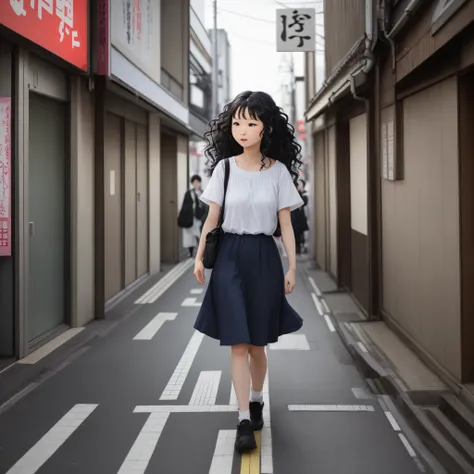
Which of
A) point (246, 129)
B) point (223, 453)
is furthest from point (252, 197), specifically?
point (223, 453)

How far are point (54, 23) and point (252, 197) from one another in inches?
143

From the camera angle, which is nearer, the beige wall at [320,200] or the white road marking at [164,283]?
the white road marking at [164,283]

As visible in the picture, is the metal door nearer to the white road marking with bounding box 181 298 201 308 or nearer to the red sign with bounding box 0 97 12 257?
the red sign with bounding box 0 97 12 257

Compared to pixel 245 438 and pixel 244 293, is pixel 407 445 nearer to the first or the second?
pixel 245 438

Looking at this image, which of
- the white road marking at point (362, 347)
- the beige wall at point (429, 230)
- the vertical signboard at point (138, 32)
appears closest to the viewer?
the beige wall at point (429, 230)

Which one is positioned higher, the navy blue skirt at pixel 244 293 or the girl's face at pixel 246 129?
the girl's face at pixel 246 129

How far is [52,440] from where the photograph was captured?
15.9 feet

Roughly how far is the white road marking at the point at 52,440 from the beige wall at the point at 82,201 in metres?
3.35

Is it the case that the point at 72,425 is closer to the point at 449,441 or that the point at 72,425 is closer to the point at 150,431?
the point at 150,431

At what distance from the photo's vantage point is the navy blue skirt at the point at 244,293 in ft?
15.4

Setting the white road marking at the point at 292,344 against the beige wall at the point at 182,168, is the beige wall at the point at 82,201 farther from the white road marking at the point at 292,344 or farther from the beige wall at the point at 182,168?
the beige wall at the point at 182,168

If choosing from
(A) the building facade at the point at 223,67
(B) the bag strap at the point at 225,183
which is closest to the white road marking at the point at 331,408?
(B) the bag strap at the point at 225,183

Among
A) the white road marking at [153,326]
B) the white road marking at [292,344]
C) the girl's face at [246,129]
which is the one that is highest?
the girl's face at [246,129]

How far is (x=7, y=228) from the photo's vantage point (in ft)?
22.0
